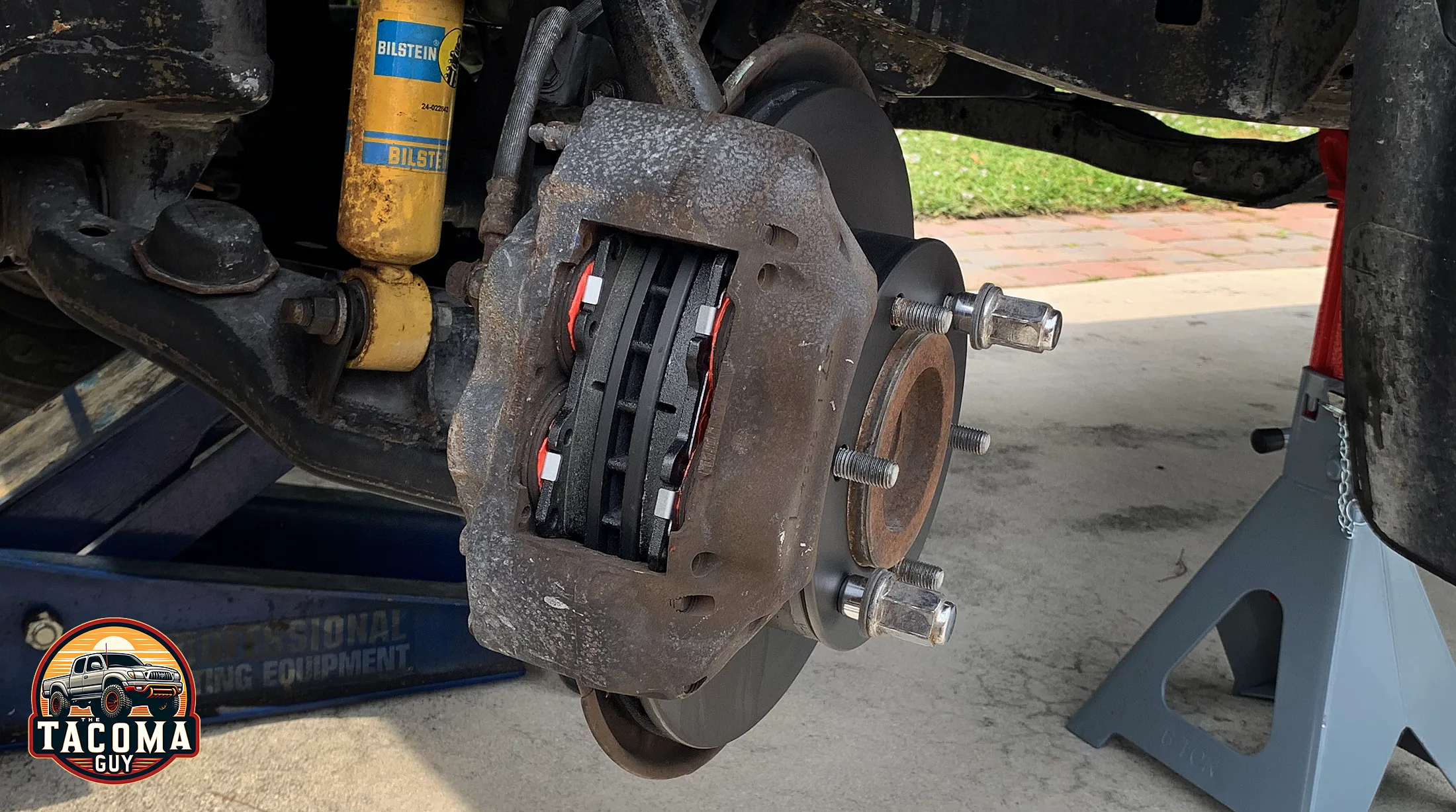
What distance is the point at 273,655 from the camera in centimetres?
141

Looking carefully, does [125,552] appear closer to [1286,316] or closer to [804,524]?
[804,524]

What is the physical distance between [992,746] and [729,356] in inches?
37.9

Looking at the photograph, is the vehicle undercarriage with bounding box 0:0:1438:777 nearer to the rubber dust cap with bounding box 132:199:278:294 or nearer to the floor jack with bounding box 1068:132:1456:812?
the rubber dust cap with bounding box 132:199:278:294

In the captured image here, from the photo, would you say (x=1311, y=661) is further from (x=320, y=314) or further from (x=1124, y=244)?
(x=1124, y=244)

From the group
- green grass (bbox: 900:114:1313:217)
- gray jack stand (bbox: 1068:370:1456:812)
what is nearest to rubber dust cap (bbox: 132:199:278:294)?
gray jack stand (bbox: 1068:370:1456:812)

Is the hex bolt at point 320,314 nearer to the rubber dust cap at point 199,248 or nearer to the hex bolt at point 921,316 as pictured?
the rubber dust cap at point 199,248

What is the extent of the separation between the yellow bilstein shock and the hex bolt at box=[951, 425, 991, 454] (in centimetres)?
44

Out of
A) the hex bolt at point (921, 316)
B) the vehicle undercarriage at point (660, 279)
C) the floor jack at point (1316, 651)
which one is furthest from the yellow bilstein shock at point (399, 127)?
the floor jack at point (1316, 651)

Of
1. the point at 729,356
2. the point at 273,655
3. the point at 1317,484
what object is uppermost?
the point at 729,356

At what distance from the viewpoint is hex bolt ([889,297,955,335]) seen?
2.57 feet

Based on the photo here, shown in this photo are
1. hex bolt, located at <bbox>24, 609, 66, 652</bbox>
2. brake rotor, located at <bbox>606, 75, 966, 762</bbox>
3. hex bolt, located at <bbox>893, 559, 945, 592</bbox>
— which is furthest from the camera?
hex bolt, located at <bbox>24, 609, 66, 652</bbox>

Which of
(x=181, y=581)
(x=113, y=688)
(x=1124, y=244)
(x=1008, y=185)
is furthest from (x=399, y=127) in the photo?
(x=1008, y=185)

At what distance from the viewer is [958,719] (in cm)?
149

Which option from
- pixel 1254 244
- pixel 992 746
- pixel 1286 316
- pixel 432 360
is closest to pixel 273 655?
pixel 432 360
